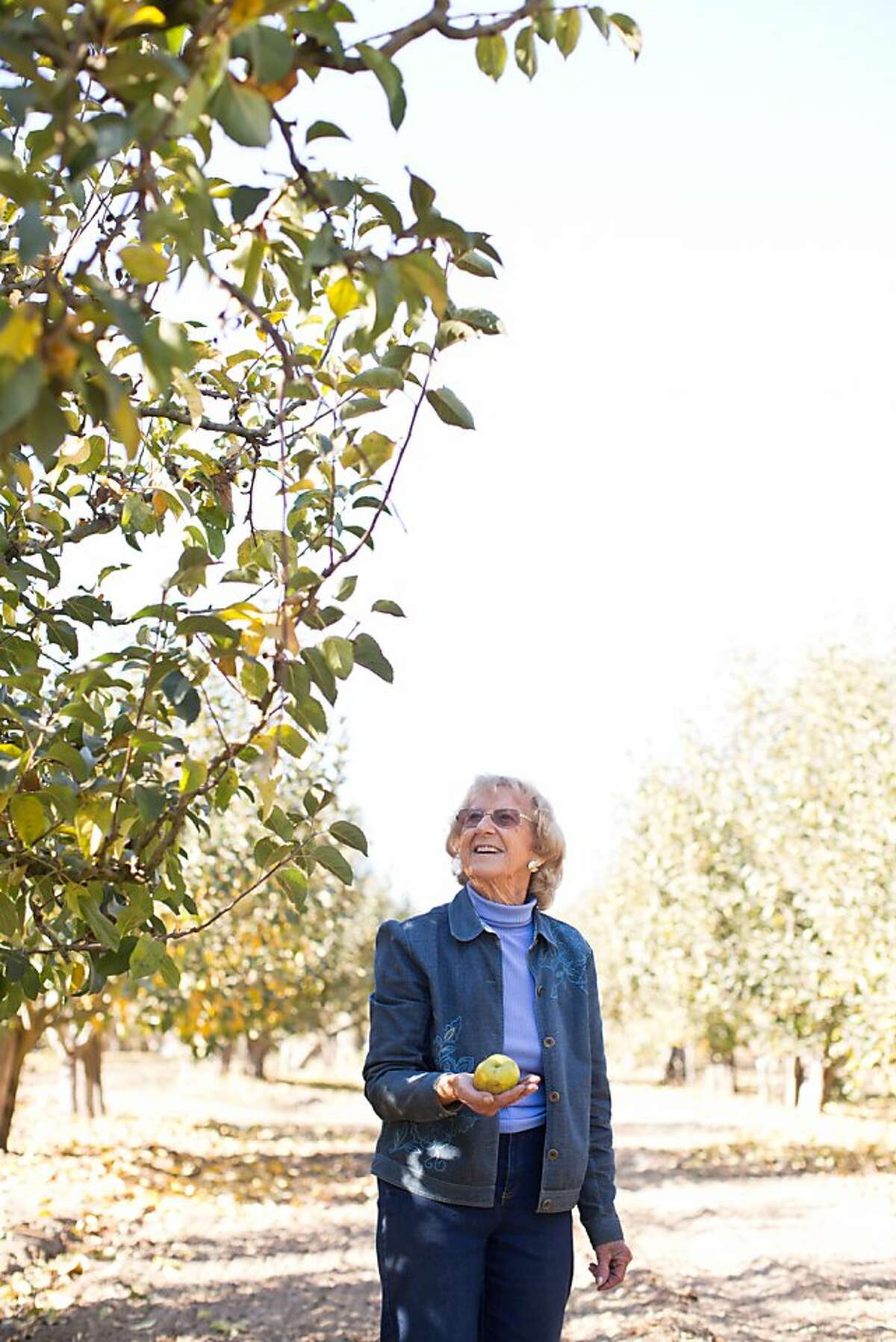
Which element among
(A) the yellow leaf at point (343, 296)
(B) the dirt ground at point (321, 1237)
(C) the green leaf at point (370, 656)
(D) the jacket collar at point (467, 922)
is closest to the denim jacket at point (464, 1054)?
(D) the jacket collar at point (467, 922)

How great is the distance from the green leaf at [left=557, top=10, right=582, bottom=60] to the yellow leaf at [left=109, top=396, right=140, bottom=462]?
1.05 m

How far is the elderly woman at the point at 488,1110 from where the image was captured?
294 cm

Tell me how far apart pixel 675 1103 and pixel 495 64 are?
99.0ft

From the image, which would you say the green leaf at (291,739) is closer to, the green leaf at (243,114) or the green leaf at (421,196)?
the green leaf at (421,196)

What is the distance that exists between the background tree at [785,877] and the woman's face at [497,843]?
9.93 metres

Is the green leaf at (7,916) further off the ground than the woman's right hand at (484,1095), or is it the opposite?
the green leaf at (7,916)

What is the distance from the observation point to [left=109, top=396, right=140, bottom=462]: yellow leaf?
1.45 metres

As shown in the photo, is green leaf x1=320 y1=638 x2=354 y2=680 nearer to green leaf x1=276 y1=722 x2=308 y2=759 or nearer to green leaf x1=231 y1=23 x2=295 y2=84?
green leaf x1=276 y1=722 x2=308 y2=759

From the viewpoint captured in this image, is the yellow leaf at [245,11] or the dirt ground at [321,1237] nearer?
the yellow leaf at [245,11]

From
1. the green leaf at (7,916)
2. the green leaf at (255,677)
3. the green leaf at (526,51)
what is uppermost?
the green leaf at (526,51)

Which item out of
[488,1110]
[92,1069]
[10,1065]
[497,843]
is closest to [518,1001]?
[497,843]

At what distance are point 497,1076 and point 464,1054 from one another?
0.34m

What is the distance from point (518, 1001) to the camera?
320cm

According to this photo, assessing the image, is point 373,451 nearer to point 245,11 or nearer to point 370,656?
point 370,656
